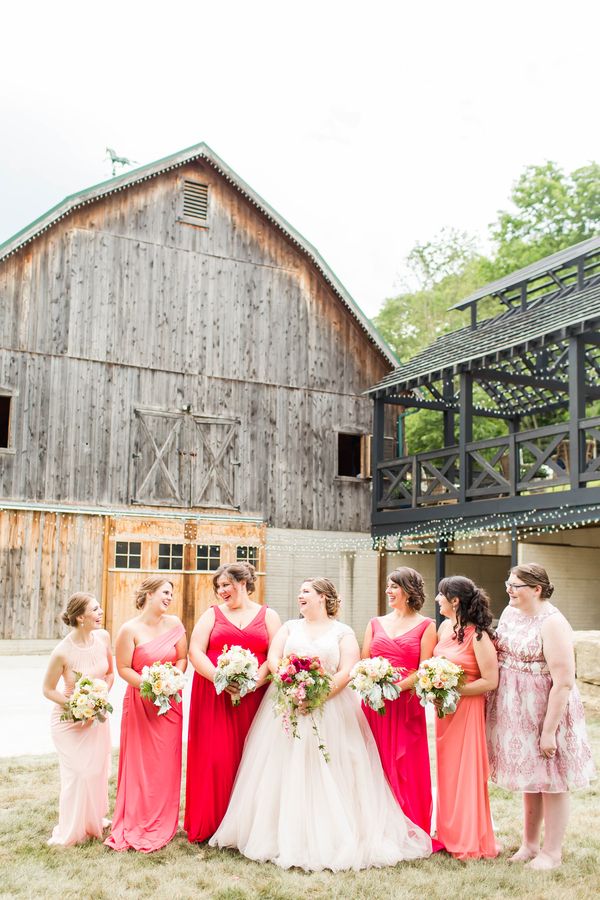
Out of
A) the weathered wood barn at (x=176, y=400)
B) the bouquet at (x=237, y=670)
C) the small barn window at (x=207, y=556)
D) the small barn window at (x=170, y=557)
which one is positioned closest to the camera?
the bouquet at (x=237, y=670)

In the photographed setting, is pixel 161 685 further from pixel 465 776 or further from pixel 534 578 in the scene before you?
pixel 534 578

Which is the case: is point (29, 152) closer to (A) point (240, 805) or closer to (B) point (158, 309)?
(B) point (158, 309)

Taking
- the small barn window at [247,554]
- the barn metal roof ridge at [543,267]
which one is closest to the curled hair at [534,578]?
the barn metal roof ridge at [543,267]

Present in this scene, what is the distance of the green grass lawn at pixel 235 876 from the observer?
201 inches

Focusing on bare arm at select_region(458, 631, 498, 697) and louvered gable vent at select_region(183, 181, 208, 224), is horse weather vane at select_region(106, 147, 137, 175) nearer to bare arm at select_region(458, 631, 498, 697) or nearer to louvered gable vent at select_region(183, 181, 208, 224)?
louvered gable vent at select_region(183, 181, 208, 224)

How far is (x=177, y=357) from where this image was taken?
18.0 m

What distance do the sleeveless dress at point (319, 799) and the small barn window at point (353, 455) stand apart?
13281 mm

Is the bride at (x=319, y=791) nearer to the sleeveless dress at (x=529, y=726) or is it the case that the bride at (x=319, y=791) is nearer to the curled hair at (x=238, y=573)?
the curled hair at (x=238, y=573)

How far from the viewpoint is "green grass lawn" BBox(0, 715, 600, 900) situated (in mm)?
5094

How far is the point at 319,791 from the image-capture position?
5.75m

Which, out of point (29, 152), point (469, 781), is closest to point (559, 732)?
point (469, 781)

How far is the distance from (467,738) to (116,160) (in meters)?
18.2

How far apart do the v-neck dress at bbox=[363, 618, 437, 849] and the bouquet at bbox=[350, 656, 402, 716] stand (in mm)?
263

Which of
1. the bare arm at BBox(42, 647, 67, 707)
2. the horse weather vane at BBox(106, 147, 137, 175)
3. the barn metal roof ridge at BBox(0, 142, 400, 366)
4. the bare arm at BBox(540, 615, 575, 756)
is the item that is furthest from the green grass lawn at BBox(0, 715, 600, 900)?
the horse weather vane at BBox(106, 147, 137, 175)
